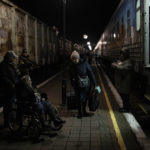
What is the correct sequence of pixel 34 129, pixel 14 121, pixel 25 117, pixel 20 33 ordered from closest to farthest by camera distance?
pixel 34 129
pixel 25 117
pixel 14 121
pixel 20 33

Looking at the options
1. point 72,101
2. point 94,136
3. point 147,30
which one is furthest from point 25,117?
point 147,30

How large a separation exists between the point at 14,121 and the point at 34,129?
2.08 ft

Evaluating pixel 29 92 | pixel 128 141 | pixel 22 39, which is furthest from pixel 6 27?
pixel 128 141

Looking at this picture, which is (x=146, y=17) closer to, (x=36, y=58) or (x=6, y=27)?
(x=6, y=27)

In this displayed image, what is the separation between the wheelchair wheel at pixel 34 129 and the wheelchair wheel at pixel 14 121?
39cm

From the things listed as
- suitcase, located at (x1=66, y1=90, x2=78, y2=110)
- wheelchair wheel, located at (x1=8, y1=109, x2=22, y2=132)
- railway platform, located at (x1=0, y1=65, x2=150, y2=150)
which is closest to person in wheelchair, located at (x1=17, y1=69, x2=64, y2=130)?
wheelchair wheel, located at (x1=8, y1=109, x2=22, y2=132)

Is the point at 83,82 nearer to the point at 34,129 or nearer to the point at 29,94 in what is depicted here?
the point at 29,94

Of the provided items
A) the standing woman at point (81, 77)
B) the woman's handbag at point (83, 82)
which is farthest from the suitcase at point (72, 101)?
the woman's handbag at point (83, 82)

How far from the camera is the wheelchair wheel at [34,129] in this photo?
4.78m

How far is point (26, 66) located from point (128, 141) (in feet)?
8.13

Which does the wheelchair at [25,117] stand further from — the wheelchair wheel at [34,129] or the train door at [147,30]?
the train door at [147,30]

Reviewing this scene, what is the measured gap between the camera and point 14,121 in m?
5.21

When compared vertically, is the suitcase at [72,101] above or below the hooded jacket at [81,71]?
below

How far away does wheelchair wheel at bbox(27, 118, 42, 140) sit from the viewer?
4.78m
